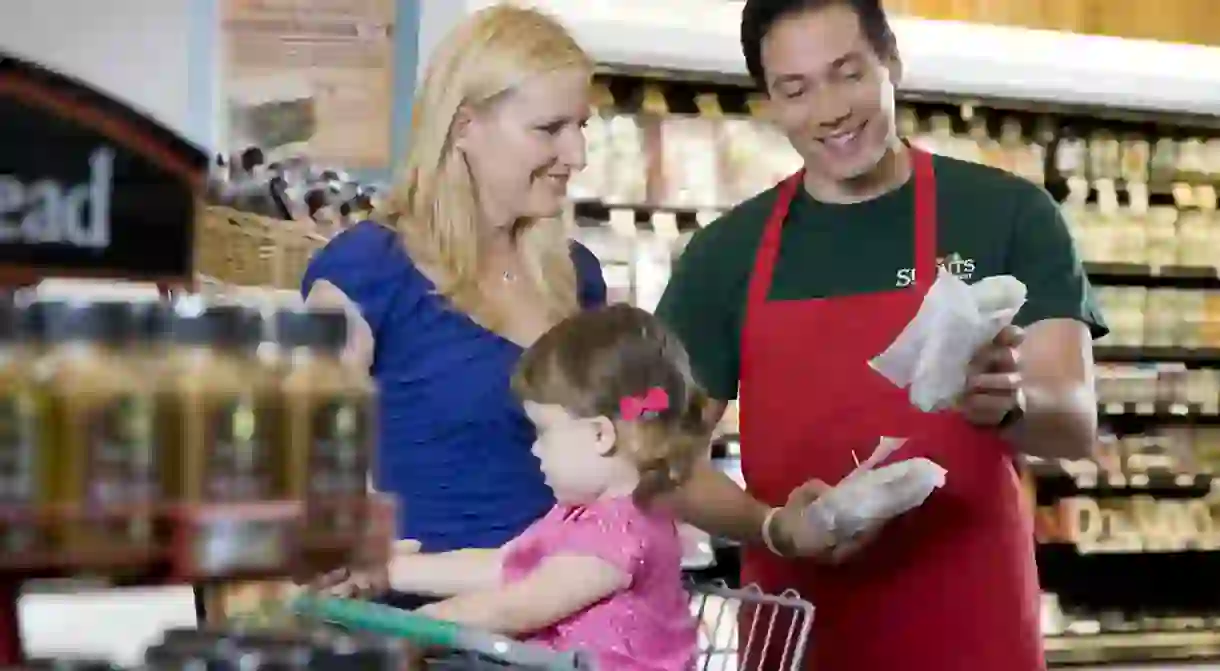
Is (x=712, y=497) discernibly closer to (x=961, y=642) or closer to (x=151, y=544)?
(x=961, y=642)

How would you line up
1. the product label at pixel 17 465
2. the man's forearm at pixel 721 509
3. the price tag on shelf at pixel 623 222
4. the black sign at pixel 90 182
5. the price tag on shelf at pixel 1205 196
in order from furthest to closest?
the price tag on shelf at pixel 1205 196, the price tag on shelf at pixel 623 222, the man's forearm at pixel 721 509, the black sign at pixel 90 182, the product label at pixel 17 465

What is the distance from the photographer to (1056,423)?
2.16 meters

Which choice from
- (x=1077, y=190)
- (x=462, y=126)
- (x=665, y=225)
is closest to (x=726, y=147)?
(x=665, y=225)

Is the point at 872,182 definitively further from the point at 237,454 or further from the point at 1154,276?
the point at 1154,276

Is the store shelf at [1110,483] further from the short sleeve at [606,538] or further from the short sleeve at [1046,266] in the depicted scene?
the short sleeve at [606,538]

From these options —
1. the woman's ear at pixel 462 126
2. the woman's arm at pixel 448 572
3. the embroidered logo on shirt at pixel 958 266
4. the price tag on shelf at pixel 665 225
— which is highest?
the woman's ear at pixel 462 126

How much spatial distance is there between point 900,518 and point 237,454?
1495mm

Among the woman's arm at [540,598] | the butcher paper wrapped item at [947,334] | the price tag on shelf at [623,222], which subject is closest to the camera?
the woman's arm at [540,598]

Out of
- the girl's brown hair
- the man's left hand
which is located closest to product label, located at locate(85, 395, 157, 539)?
the girl's brown hair

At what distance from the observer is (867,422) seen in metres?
2.29

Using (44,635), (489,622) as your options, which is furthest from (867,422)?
(44,635)

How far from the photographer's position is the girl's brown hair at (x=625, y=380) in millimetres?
1598

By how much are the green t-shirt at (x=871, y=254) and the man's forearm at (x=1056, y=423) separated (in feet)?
0.37

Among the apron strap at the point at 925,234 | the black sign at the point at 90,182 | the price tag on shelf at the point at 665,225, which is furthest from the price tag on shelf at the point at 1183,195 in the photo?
the black sign at the point at 90,182
